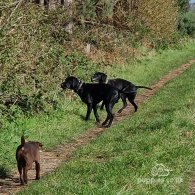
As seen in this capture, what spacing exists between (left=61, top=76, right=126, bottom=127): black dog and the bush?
2564 centimetres

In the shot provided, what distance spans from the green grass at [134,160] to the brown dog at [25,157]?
24 cm

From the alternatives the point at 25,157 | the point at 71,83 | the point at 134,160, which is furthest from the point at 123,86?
the point at 25,157

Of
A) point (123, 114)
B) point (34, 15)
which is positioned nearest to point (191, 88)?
point (123, 114)

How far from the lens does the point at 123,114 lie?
46.3 ft

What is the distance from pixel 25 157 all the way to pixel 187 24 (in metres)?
32.6

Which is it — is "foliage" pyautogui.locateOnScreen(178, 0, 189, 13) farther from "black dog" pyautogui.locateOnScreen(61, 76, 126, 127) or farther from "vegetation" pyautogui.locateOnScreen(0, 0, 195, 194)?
"black dog" pyautogui.locateOnScreen(61, 76, 126, 127)

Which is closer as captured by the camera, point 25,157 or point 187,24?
point 25,157

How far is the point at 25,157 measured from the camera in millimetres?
7371

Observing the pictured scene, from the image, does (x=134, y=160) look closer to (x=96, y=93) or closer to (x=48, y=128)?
(x=48, y=128)

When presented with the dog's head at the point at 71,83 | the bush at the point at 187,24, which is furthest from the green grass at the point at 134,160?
the bush at the point at 187,24

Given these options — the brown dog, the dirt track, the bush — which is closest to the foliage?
the bush

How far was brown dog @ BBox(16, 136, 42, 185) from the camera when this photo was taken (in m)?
7.37

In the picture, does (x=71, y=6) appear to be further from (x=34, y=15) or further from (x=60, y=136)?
(x=60, y=136)

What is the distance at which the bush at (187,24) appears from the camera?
37.6 m
